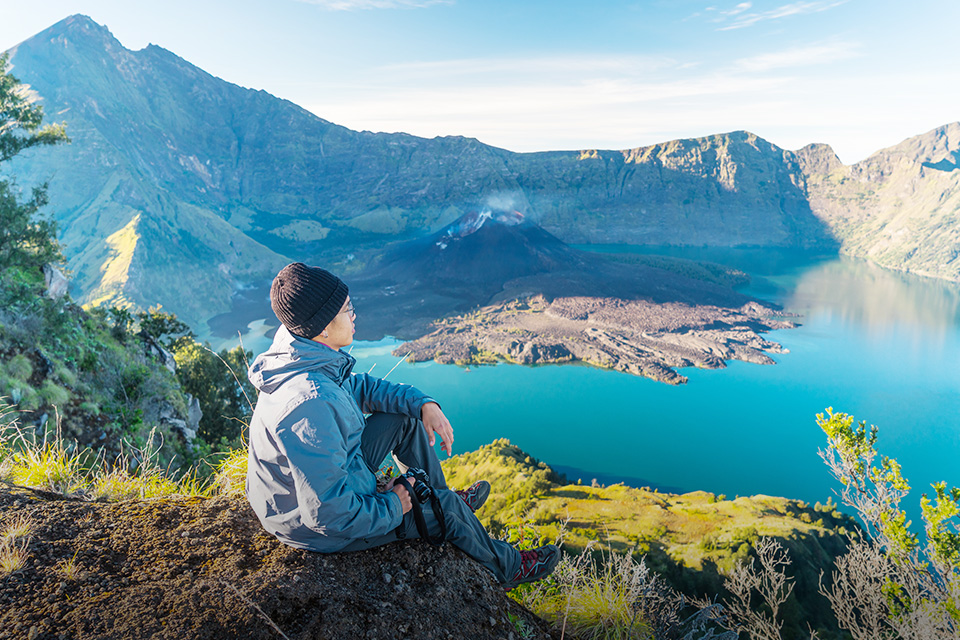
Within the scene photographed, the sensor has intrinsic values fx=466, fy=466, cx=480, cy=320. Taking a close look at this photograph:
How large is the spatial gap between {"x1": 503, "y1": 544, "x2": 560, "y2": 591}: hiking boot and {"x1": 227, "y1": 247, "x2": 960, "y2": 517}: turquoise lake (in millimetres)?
23267

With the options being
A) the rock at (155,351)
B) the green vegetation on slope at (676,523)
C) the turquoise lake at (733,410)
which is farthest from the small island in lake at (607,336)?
the rock at (155,351)

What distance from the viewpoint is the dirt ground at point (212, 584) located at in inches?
61.2

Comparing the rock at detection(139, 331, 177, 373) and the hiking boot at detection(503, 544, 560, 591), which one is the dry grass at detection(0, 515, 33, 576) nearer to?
the hiking boot at detection(503, 544, 560, 591)

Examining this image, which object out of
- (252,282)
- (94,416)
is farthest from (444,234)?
(94,416)

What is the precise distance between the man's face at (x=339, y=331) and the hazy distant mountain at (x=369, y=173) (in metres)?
107

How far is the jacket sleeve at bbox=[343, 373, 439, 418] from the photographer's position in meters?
2.27

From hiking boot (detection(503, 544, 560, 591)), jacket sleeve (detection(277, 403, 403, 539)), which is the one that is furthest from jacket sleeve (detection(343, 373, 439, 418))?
hiking boot (detection(503, 544, 560, 591))

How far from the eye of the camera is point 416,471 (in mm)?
2074

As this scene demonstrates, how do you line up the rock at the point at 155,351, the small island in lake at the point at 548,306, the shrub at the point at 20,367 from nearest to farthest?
the shrub at the point at 20,367 < the rock at the point at 155,351 < the small island in lake at the point at 548,306

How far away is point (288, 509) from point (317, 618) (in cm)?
40

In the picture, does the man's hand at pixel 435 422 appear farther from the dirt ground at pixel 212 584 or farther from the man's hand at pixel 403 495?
the dirt ground at pixel 212 584

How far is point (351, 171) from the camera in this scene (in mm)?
165000

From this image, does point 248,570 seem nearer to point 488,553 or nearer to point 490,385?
point 488,553

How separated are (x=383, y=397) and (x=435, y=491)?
52 cm
